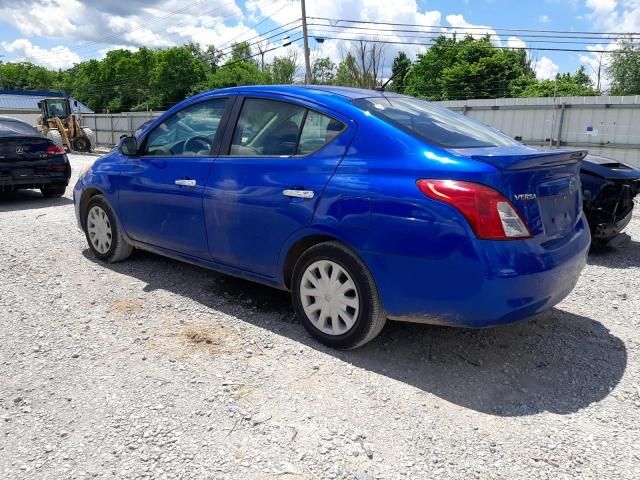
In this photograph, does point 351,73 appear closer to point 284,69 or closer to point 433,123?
point 284,69

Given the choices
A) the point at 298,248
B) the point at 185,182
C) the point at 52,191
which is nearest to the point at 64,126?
the point at 52,191

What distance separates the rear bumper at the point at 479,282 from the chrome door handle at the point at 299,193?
584mm

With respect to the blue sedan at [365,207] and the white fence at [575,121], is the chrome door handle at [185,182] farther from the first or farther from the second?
the white fence at [575,121]

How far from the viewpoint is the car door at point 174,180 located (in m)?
4.17

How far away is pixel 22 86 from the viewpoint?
110625mm

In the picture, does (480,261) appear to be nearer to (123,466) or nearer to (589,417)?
(589,417)

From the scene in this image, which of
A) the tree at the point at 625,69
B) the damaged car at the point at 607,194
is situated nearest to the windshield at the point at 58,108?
the damaged car at the point at 607,194

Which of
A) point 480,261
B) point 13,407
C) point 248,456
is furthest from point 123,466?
point 480,261

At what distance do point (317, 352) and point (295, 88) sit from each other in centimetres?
188

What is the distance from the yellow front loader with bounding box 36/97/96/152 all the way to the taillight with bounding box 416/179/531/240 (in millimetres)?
24380

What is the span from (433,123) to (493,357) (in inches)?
61.8

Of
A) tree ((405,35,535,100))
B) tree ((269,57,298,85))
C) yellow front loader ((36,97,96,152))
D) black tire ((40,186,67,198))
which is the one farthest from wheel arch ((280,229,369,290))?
tree ((269,57,298,85))

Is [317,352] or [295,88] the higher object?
[295,88]

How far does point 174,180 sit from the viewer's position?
4316mm
